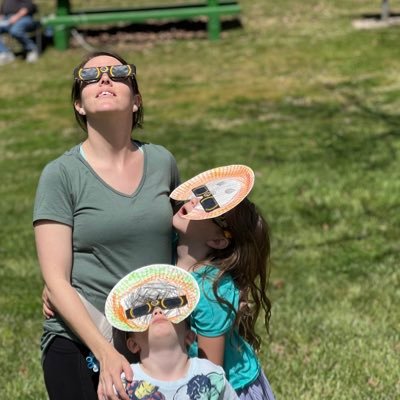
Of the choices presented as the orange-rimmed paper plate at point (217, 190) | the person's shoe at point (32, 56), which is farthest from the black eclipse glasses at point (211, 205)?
the person's shoe at point (32, 56)

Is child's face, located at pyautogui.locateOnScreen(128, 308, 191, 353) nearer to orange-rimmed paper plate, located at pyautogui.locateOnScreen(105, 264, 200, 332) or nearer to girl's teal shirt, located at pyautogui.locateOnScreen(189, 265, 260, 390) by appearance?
orange-rimmed paper plate, located at pyautogui.locateOnScreen(105, 264, 200, 332)

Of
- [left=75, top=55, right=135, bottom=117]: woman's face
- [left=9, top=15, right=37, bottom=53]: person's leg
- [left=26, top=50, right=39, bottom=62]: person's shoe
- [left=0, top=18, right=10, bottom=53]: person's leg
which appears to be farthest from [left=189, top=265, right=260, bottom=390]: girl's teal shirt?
[left=0, top=18, right=10, bottom=53]: person's leg

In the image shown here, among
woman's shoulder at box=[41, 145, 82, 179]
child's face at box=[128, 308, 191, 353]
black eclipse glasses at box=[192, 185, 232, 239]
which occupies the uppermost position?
woman's shoulder at box=[41, 145, 82, 179]

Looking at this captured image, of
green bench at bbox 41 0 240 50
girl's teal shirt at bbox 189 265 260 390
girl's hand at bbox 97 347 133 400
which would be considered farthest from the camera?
green bench at bbox 41 0 240 50

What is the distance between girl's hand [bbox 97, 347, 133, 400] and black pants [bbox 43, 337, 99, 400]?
290mm

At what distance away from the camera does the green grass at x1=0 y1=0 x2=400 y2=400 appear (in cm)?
474

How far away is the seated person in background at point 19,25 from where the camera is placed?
15.2 m

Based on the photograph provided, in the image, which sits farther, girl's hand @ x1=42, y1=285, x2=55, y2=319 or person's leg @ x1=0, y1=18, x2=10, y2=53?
person's leg @ x1=0, y1=18, x2=10, y2=53

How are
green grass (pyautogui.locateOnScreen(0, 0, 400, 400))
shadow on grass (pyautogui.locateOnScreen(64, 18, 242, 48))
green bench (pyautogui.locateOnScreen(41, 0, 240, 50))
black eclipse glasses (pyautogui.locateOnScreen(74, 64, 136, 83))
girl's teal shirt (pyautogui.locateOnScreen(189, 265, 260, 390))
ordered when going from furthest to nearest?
shadow on grass (pyautogui.locateOnScreen(64, 18, 242, 48)), green bench (pyautogui.locateOnScreen(41, 0, 240, 50)), green grass (pyautogui.locateOnScreen(0, 0, 400, 400)), black eclipse glasses (pyautogui.locateOnScreen(74, 64, 136, 83)), girl's teal shirt (pyautogui.locateOnScreen(189, 265, 260, 390))

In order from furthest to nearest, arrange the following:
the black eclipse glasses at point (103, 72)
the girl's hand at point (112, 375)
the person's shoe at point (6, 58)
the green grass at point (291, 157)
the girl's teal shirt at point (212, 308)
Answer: the person's shoe at point (6, 58)
the green grass at point (291, 157)
the black eclipse glasses at point (103, 72)
the girl's teal shirt at point (212, 308)
the girl's hand at point (112, 375)

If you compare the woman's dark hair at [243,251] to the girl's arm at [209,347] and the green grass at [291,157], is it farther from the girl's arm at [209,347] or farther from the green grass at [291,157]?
the green grass at [291,157]

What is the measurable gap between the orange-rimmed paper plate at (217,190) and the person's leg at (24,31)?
43.7 ft

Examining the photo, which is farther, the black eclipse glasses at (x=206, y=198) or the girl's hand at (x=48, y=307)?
the girl's hand at (x=48, y=307)

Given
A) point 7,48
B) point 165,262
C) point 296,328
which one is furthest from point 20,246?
point 7,48
